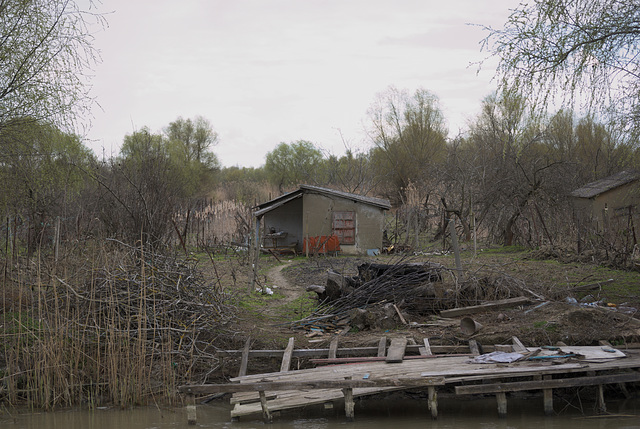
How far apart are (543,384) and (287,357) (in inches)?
138

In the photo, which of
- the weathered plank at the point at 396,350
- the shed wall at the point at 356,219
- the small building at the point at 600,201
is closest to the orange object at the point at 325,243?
the shed wall at the point at 356,219

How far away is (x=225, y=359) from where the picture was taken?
9188 millimetres

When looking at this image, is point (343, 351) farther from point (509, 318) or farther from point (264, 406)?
point (509, 318)

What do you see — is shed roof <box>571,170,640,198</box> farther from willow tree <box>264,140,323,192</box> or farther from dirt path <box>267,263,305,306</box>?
willow tree <box>264,140,323,192</box>

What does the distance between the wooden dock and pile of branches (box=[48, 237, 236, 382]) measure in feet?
3.62

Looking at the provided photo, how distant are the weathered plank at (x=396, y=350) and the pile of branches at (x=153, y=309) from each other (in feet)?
8.65

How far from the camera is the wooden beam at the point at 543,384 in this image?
288 inches

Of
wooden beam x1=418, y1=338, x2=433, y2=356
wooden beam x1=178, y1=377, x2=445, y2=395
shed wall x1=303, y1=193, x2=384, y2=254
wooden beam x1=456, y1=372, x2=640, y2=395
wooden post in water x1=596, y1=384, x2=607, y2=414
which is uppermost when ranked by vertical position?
shed wall x1=303, y1=193, x2=384, y2=254

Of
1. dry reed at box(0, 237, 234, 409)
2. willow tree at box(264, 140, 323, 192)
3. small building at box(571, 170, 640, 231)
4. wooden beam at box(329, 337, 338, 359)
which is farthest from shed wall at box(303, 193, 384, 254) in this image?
willow tree at box(264, 140, 323, 192)

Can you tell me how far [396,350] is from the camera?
8.69m

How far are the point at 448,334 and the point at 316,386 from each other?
10.5 feet

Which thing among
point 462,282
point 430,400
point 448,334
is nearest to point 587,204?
point 462,282

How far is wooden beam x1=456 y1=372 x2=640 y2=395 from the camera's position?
7.32 metres

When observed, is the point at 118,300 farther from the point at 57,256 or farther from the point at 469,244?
the point at 469,244
